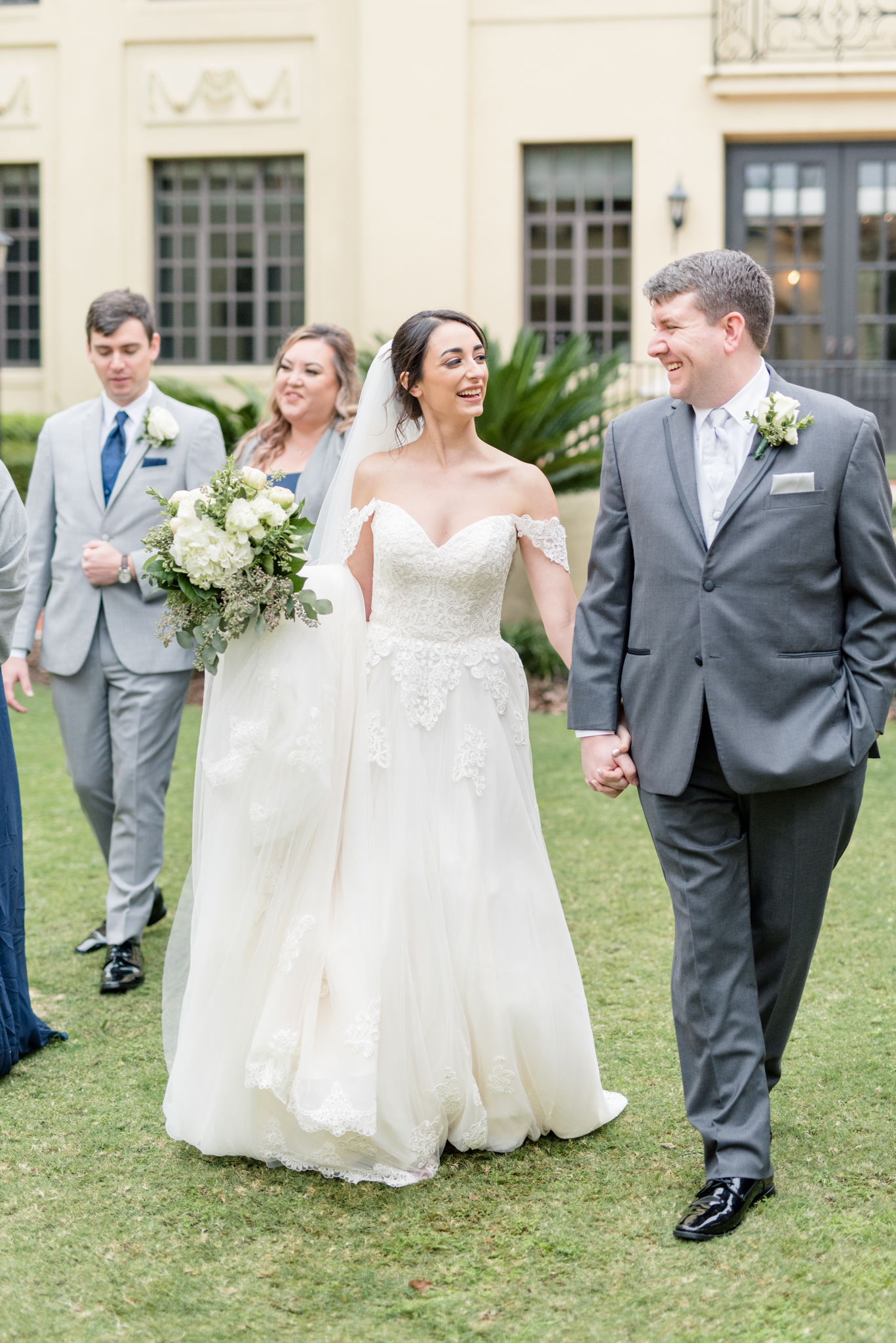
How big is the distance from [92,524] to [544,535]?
2.20 m

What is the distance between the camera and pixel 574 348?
12250mm

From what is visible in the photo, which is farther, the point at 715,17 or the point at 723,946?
the point at 715,17

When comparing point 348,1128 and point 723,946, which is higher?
point 723,946

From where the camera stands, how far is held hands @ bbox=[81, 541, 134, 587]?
5332mm

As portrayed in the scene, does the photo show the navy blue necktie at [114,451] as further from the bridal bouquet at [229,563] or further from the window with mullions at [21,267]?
the window with mullions at [21,267]

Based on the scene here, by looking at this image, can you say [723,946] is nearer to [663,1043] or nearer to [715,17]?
[663,1043]

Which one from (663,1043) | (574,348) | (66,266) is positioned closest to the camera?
→ (663,1043)

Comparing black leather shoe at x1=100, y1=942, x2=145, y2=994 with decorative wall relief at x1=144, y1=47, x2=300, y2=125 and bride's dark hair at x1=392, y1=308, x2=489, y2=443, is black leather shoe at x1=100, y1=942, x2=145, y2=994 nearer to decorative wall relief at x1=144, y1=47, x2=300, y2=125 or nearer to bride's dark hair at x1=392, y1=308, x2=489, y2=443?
bride's dark hair at x1=392, y1=308, x2=489, y2=443

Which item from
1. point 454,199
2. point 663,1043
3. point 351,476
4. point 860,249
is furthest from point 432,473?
point 860,249

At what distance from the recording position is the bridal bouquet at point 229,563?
3703mm

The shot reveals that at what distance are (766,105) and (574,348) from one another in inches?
172

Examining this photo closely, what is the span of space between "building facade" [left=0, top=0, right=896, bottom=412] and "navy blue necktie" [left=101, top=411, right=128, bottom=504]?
930cm

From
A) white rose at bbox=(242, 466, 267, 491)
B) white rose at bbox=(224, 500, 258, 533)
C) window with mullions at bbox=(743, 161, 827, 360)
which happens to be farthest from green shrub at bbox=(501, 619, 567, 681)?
white rose at bbox=(224, 500, 258, 533)

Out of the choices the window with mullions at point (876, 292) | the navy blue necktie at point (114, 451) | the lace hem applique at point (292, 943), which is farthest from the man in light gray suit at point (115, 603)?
the window with mullions at point (876, 292)
